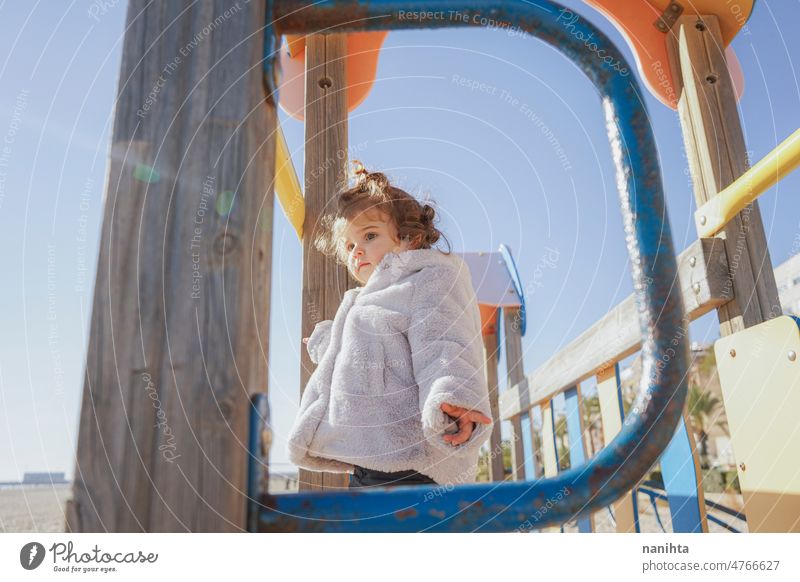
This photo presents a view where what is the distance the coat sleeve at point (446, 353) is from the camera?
75 cm

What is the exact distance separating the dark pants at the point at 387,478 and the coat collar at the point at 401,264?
32 centimetres

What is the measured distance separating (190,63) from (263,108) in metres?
0.06

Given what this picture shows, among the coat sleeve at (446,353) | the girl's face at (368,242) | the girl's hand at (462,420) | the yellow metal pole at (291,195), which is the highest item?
the yellow metal pole at (291,195)

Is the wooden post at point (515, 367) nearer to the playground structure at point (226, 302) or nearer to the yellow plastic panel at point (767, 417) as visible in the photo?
the yellow plastic panel at point (767, 417)

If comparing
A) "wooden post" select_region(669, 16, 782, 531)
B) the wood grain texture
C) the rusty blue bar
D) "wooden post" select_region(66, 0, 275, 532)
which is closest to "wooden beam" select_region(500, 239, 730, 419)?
"wooden post" select_region(669, 16, 782, 531)

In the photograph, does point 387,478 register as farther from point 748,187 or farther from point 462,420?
point 748,187

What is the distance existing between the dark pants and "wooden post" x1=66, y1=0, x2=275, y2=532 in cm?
60

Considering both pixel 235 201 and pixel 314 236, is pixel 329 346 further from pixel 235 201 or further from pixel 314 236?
pixel 235 201

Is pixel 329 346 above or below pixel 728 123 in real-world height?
below

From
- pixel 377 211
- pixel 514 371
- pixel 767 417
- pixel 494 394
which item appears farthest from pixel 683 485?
pixel 494 394

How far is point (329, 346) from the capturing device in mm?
1039

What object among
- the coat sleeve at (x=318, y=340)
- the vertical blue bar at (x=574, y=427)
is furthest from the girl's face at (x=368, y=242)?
the vertical blue bar at (x=574, y=427)

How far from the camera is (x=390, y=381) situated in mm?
947
